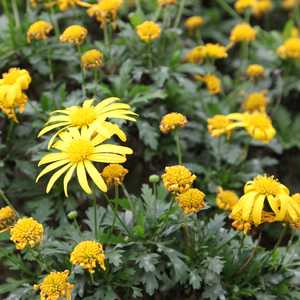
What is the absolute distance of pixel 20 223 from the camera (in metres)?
1.94

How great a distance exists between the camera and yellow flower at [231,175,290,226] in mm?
1891

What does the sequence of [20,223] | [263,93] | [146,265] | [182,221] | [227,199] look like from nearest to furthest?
[20,223] < [146,265] < [182,221] < [227,199] < [263,93]

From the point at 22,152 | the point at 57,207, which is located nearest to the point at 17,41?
the point at 22,152

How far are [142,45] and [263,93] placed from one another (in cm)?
75

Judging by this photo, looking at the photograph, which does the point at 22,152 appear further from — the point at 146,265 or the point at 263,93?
the point at 263,93

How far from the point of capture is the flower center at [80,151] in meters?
1.94

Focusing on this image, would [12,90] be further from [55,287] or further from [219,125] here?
[219,125]

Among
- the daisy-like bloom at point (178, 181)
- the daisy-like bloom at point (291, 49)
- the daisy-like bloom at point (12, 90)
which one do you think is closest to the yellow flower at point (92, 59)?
the daisy-like bloom at point (12, 90)

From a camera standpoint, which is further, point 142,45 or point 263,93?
point 263,93

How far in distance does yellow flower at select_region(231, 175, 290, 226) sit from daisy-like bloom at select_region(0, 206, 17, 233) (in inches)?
→ 30.9

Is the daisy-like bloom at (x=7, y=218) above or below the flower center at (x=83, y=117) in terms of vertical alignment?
below

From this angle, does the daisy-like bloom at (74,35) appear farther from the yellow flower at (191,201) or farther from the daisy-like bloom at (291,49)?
the daisy-like bloom at (291,49)

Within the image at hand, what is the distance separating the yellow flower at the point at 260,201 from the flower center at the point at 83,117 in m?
0.58

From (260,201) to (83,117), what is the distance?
671mm
